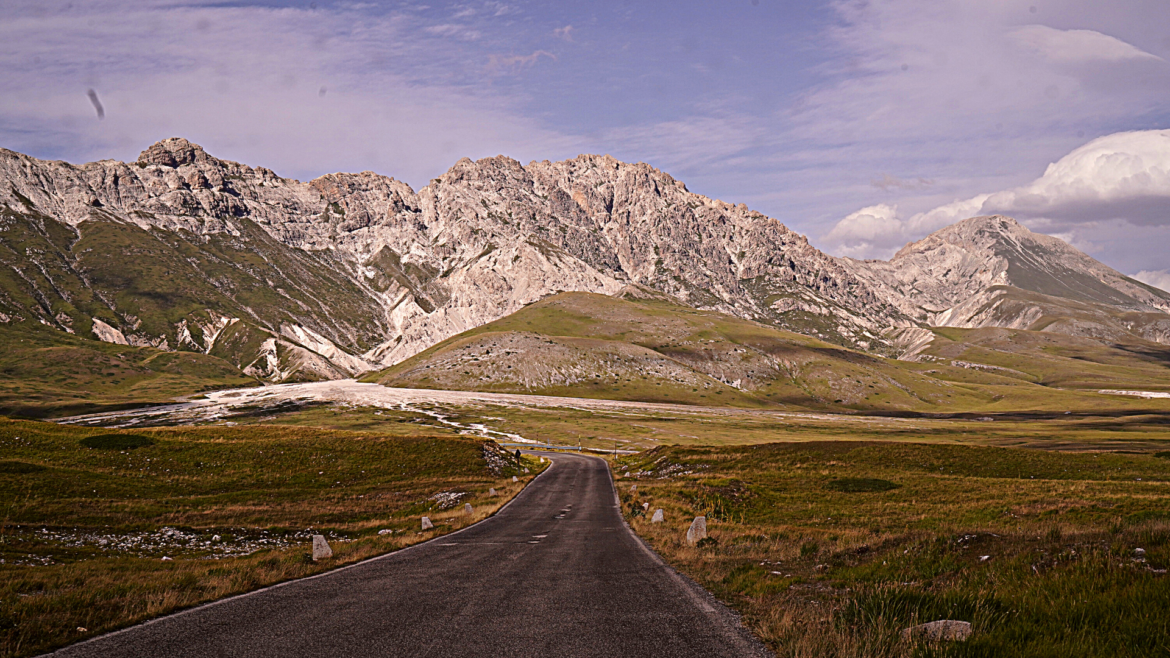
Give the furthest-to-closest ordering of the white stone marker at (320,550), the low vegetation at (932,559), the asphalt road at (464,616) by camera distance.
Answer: the white stone marker at (320,550)
the asphalt road at (464,616)
the low vegetation at (932,559)

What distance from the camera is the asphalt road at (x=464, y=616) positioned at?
9.98 m

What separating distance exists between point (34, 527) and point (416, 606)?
81.8ft

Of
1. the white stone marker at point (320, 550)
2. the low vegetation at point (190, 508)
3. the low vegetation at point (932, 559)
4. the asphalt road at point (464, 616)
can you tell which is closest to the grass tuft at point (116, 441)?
the low vegetation at point (190, 508)

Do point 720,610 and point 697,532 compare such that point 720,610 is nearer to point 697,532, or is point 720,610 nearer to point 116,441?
point 697,532

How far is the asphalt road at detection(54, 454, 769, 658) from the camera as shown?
32.8 ft

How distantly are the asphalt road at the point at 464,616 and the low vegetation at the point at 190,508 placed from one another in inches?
69.0

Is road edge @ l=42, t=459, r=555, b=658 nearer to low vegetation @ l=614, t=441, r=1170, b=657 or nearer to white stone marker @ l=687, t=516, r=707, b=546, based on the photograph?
low vegetation @ l=614, t=441, r=1170, b=657

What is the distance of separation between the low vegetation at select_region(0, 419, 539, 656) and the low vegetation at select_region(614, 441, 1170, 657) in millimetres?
13121

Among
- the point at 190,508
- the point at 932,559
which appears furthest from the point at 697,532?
the point at 190,508

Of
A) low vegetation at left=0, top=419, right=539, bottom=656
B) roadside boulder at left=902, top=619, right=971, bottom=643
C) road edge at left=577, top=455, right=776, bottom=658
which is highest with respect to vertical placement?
roadside boulder at left=902, top=619, right=971, bottom=643

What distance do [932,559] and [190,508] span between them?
38.2 meters

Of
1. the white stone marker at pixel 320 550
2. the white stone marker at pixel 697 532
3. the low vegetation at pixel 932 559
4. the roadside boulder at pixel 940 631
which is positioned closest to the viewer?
the roadside boulder at pixel 940 631

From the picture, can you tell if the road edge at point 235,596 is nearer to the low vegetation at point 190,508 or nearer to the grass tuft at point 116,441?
the low vegetation at point 190,508

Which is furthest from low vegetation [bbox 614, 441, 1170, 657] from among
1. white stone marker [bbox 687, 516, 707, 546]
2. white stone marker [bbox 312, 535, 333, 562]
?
white stone marker [bbox 312, 535, 333, 562]
